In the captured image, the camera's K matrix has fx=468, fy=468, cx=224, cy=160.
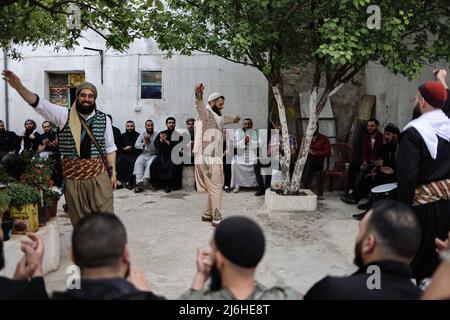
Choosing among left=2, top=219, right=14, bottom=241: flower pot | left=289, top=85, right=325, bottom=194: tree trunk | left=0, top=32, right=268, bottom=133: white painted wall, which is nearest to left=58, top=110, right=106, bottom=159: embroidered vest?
left=2, top=219, right=14, bottom=241: flower pot

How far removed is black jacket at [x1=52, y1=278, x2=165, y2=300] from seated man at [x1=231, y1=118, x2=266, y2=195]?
702 centimetres

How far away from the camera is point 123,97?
10.9 meters

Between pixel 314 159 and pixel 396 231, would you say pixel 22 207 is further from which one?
pixel 314 159

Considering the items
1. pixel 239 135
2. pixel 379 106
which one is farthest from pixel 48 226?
pixel 379 106

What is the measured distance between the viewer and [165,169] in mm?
9133

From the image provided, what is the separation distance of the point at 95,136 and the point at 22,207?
0.91 meters

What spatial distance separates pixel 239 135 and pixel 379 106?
3.02 m

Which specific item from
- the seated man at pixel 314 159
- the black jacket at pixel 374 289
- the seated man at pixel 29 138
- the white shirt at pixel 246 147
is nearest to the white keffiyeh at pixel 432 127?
the black jacket at pixel 374 289

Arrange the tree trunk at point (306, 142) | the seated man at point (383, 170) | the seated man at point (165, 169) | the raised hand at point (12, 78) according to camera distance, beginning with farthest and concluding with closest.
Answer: the seated man at point (165, 169)
the seated man at point (383, 170)
the tree trunk at point (306, 142)
the raised hand at point (12, 78)

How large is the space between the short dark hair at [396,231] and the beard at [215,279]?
2.24 ft

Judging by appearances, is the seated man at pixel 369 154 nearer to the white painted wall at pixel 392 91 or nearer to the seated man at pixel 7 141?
the white painted wall at pixel 392 91

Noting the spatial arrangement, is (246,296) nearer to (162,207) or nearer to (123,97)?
(162,207)

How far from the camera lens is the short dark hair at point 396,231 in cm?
195

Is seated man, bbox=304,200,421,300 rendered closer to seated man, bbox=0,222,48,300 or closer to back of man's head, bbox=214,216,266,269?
back of man's head, bbox=214,216,266,269
